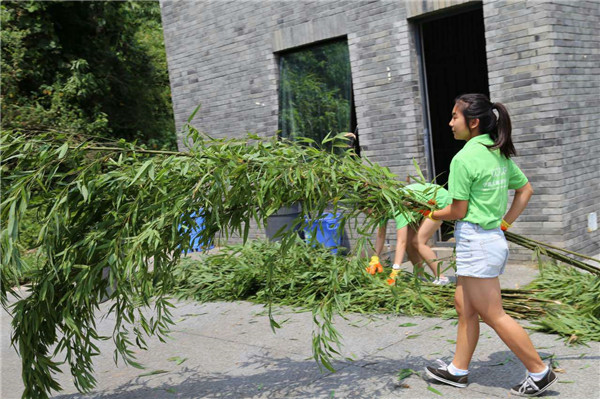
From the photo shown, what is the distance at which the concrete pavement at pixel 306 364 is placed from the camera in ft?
14.1

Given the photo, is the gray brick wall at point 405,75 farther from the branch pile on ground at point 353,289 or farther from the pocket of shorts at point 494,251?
the pocket of shorts at point 494,251

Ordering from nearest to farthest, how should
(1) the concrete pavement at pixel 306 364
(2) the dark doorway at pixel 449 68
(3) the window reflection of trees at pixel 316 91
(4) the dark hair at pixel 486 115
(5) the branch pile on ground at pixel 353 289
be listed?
(4) the dark hair at pixel 486 115
(1) the concrete pavement at pixel 306 364
(5) the branch pile on ground at pixel 353 289
(3) the window reflection of trees at pixel 316 91
(2) the dark doorway at pixel 449 68

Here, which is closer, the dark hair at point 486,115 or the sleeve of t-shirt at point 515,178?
the dark hair at point 486,115

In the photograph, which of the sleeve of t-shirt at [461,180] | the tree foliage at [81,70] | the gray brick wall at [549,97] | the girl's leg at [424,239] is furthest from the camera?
the tree foliage at [81,70]

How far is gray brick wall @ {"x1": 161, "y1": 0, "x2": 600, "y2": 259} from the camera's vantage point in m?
7.36

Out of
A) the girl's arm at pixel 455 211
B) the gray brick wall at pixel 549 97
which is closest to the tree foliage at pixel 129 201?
the girl's arm at pixel 455 211

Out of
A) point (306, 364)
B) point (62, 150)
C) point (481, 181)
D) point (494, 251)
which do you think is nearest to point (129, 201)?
point (62, 150)

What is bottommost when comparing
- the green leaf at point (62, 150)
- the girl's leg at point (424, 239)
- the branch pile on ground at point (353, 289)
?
the branch pile on ground at point (353, 289)

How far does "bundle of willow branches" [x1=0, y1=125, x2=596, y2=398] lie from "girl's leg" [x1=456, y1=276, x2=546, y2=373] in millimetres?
648

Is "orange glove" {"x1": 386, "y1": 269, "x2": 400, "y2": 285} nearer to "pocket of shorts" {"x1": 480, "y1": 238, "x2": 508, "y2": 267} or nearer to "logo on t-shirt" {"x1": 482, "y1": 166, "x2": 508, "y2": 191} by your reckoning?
"pocket of shorts" {"x1": 480, "y1": 238, "x2": 508, "y2": 267}

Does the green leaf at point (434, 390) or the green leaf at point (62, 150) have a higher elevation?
the green leaf at point (62, 150)

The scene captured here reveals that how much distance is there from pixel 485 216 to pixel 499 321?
65 cm

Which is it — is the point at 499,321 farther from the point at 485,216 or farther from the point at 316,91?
the point at 316,91

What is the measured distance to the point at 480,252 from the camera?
12.9 ft
